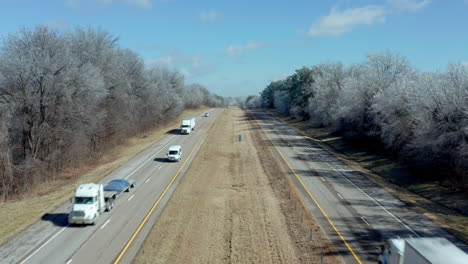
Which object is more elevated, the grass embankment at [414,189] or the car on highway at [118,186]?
the car on highway at [118,186]

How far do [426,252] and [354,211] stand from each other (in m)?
13.9

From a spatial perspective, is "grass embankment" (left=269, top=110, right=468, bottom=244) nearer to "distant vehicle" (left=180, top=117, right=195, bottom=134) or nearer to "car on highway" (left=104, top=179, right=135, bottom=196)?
"car on highway" (left=104, top=179, right=135, bottom=196)

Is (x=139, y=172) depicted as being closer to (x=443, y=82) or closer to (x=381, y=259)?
(x=381, y=259)

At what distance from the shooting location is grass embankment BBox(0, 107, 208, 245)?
81.9ft

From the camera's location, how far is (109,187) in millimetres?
30625

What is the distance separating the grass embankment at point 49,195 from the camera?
25.0m

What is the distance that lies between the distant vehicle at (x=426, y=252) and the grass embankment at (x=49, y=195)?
22.2 meters

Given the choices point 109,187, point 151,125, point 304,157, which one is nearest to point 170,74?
point 151,125

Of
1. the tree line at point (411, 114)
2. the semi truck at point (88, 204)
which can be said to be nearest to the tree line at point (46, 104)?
the semi truck at point (88, 204)

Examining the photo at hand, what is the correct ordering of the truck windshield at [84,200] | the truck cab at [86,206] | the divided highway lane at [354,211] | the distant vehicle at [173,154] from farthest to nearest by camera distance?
the distant vehicle at [173,154]
the truck windshield at [84,200]
the truck cab at [86,206]
the divided highway lane at [354,211]

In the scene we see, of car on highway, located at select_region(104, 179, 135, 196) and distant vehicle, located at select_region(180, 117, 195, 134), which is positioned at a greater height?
distant vehicle, located at select_region(180, 117, 195, 134)

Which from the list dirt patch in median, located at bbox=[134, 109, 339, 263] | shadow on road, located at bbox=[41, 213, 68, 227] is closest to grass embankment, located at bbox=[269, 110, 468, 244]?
dirt patch in median, located at bbox=[134, 109, 339, 263]

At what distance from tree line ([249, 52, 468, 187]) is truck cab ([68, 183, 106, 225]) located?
101 ft

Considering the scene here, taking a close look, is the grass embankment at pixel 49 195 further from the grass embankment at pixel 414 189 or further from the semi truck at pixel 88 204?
the grass embankment at pixel 414 189
